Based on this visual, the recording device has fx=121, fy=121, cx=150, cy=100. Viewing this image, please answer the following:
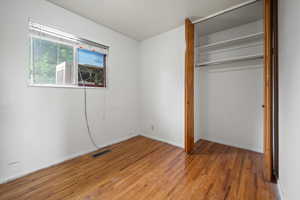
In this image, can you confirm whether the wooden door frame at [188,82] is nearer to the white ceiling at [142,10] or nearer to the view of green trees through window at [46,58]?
the white ceiling at [142,10]

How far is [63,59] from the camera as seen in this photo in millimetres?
2076

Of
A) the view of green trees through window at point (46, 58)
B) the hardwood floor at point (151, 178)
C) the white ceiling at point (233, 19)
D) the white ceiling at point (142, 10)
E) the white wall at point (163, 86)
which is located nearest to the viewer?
the hardwood floor at point (151, 178)

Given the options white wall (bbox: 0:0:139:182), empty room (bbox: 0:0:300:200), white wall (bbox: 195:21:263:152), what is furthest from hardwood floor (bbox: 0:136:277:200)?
white wall (bbox: 195:21:263:152)

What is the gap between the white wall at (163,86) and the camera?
2.63 metres

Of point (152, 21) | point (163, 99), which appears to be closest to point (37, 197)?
point (163, 99)

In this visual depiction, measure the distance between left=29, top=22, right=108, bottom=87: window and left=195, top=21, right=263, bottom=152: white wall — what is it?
2.25 m

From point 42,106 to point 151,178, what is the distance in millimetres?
1925

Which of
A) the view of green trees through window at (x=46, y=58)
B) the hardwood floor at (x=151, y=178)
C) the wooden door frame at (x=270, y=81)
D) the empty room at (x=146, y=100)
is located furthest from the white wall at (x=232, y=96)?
the view of green trees through window at (x=46, y=58)

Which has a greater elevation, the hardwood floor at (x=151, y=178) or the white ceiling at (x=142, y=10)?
the white ceiling at (x=142, y=10)

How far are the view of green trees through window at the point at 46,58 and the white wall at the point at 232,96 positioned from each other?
276 centimetres

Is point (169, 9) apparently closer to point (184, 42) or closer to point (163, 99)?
point (184, 42)

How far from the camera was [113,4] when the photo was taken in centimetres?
195

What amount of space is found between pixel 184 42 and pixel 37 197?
3.24 m

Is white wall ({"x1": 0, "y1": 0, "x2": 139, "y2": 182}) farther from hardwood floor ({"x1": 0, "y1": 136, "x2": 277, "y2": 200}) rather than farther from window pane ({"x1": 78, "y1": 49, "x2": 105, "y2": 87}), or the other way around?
hardwood floor ({"x1": 0, "y1": 136, "x2": 277, "y2": 200})
